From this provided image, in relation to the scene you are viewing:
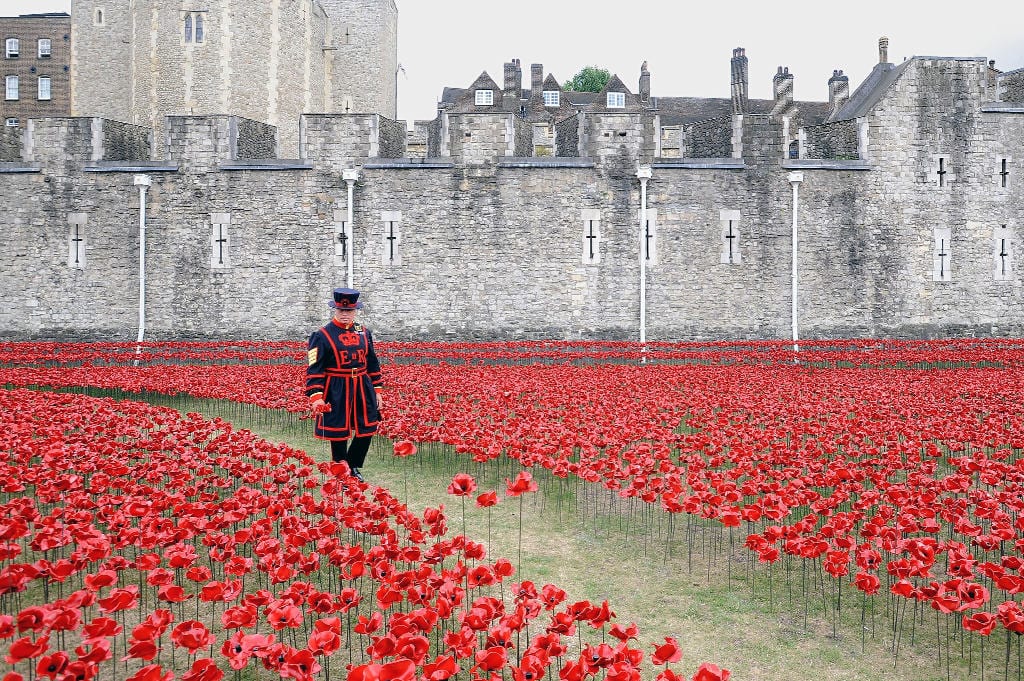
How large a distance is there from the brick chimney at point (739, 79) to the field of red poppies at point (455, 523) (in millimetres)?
36180

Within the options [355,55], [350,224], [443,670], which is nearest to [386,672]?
[443,670]

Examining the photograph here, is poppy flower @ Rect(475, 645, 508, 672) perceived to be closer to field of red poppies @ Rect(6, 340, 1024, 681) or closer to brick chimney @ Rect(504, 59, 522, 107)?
field of red poppies @ Rect(6, 340, 1024, 681)

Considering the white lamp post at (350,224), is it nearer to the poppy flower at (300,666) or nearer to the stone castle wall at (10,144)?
the stone castle wall at (10,144)

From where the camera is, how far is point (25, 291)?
19906 millimetres

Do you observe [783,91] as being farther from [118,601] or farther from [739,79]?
[118,601]

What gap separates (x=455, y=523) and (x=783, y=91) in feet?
148

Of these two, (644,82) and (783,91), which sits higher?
(644,82)

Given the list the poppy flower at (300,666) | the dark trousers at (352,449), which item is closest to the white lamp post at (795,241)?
the dark trousers at (352,449)

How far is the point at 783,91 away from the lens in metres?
45.8

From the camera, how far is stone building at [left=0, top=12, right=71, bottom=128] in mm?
49281

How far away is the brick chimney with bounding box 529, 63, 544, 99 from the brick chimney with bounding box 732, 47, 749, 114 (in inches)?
466

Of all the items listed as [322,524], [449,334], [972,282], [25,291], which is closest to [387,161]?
[449,334]

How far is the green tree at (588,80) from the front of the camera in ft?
192

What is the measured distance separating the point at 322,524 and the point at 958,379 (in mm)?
11561
